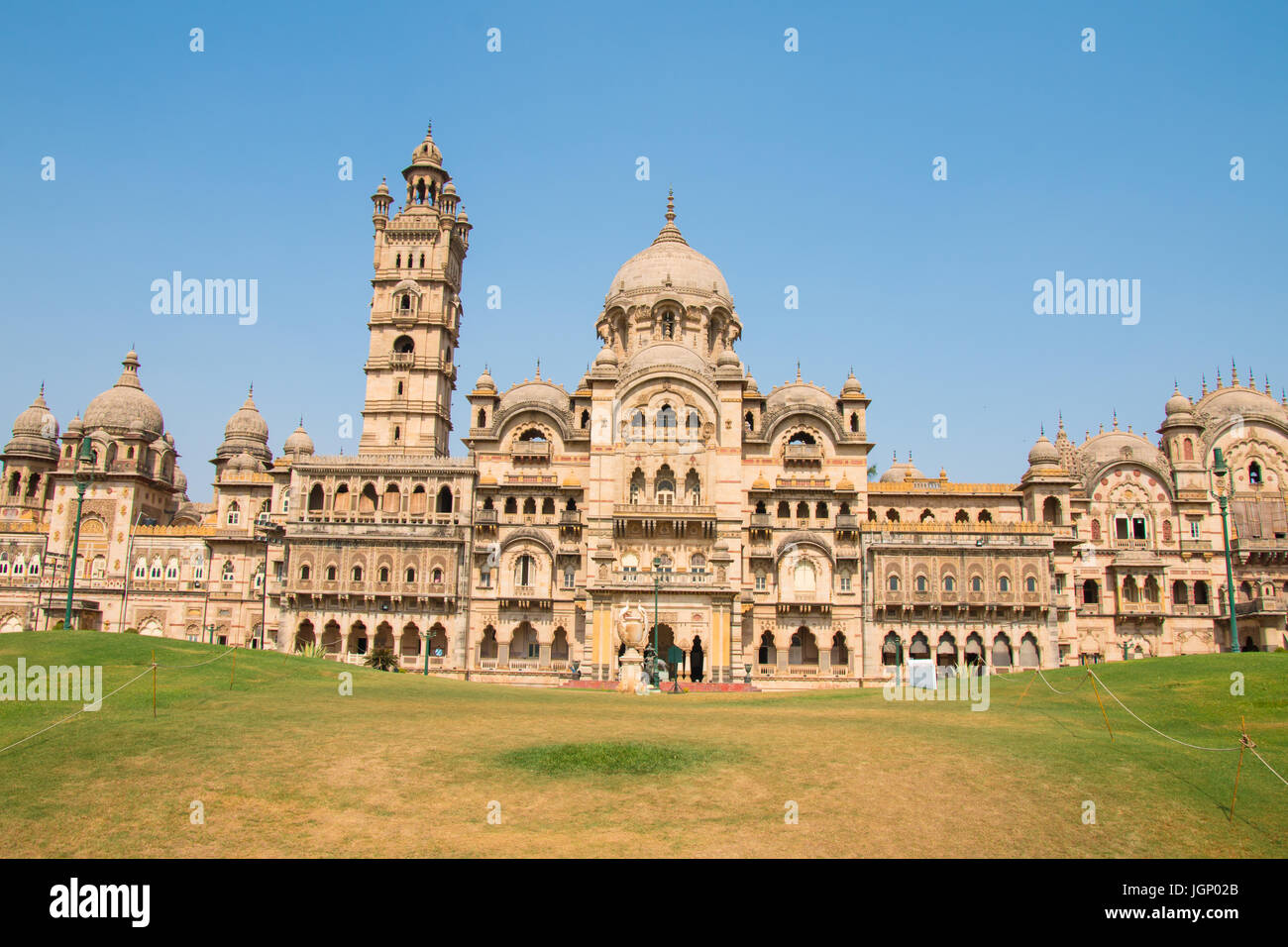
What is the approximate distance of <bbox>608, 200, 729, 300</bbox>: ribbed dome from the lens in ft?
198

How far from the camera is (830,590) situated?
51.1 metres

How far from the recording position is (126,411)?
6738 cm

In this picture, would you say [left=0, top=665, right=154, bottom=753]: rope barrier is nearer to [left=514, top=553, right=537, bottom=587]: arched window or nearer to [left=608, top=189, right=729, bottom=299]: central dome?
[left=514, top=553, right=537, bottom=587]: arched window

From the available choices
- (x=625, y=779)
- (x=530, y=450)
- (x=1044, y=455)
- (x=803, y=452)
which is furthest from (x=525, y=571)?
(x=625, y=779)

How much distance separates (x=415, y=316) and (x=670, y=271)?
16.1 m

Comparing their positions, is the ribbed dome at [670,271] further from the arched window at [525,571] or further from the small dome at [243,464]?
the small dome at [243,464]

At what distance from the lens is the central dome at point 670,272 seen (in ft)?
198

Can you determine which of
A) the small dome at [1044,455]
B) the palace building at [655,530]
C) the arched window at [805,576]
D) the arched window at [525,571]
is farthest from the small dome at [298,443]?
the small dome at [1044,455]

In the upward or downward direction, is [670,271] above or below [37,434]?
above

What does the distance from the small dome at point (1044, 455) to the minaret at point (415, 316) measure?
35.2m

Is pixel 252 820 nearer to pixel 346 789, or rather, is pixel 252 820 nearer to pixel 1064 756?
pixel 346 789

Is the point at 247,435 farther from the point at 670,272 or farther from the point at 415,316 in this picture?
the point at 670,272

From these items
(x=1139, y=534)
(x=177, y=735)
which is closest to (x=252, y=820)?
(x=177, y=735)

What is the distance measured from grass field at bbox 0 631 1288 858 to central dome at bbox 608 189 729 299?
39796 mm
